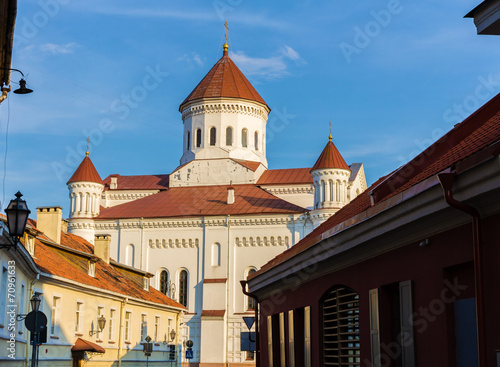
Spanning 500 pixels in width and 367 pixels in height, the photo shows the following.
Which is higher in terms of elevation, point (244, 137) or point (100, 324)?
point (244, 137)

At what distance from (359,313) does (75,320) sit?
18.5 meters

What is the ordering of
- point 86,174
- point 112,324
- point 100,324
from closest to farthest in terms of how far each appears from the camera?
point 100,324
point 112,324
point 86,174

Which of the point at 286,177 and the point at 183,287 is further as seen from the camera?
the point at 286,177

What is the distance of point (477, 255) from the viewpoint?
6.12 meters

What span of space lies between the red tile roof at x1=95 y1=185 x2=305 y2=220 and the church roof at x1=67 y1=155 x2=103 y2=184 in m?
3.03

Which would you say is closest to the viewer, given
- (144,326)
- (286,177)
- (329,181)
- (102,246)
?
(144,326)

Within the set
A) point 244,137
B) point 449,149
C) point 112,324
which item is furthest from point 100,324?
point 244,137

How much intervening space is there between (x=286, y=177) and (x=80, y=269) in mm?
41278

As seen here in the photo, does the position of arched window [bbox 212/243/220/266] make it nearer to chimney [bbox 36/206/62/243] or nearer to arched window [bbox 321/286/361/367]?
chimney [bbox 36/206/62/243]

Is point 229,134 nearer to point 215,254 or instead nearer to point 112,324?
point 215,254

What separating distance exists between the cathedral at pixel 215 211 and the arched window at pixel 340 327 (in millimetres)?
45329

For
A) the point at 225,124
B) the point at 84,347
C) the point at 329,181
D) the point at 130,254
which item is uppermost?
the point at 225,124

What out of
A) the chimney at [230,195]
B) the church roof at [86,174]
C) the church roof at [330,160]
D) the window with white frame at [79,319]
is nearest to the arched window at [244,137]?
the chimney at [230,195]

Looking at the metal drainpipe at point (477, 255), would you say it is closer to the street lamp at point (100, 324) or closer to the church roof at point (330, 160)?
the street lamp at point (100, 324)
